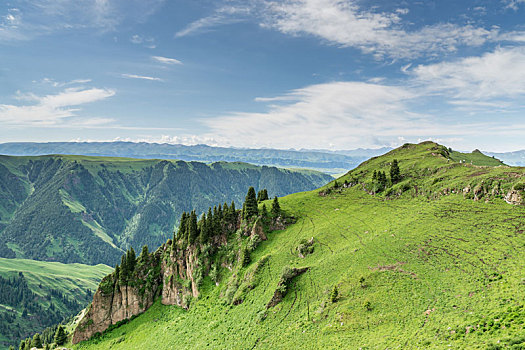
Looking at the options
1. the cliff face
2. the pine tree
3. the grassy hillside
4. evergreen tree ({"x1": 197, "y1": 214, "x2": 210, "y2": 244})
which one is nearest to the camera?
the grassy hillside

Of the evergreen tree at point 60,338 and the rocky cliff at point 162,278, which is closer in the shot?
the rocky cliff at point 162,278

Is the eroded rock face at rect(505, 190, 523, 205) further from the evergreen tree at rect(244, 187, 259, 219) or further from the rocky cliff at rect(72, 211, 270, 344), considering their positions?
the evergreen tree at rect(244, 187, 259, 219)

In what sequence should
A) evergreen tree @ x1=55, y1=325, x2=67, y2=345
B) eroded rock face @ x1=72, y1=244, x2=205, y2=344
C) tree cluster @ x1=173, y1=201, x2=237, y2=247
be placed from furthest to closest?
evergreen tree @ x1=55, y1=325, x2=67, y2=345 → eroded rock face @ x1=72, y1=244, x2=205, y2=344 → tree cluster @ x1=173, y1=201, x2=237, y2=247

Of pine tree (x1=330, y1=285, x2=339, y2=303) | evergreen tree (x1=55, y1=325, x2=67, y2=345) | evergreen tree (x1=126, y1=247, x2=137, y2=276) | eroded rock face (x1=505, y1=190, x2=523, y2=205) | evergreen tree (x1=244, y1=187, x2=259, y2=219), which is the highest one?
eroded rock face (x1=505, y1=190, x2=523, y2=205)

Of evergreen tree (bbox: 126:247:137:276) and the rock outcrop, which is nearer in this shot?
the rock outcrop

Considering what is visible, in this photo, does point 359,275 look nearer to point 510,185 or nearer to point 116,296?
point 510,185

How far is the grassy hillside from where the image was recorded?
32406 millimetres

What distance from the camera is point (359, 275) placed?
48125mm

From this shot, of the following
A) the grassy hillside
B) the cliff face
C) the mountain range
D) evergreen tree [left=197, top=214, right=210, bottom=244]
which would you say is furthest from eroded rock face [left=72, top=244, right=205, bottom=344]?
evergreen tree [left=197, top=214, right=210, bottom=244]

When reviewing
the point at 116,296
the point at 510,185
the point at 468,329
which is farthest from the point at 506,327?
the point at 116,296

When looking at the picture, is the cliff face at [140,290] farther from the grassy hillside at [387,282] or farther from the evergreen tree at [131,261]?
the grassy hillside at [387,282]

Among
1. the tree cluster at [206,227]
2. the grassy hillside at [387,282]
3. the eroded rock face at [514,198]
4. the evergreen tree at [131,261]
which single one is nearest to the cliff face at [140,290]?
the evergreen tree at [131,261]

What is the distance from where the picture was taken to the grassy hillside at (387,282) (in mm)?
32406

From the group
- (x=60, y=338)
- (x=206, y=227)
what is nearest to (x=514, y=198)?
(x=206, y=227)
